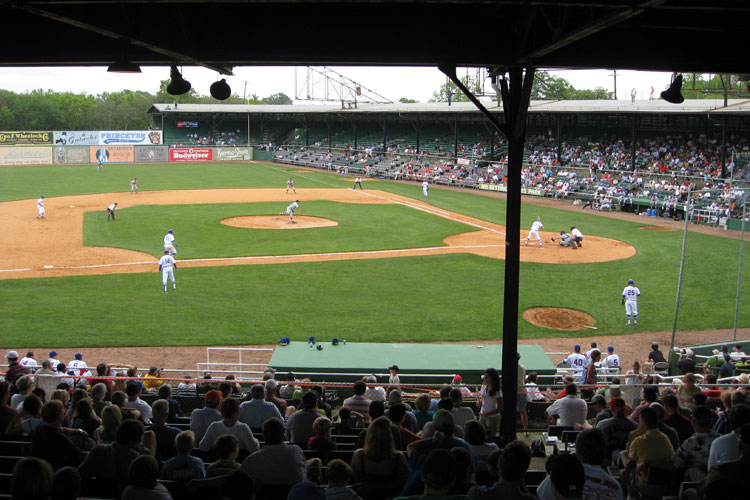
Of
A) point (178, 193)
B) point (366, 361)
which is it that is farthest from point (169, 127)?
point (366, 361)

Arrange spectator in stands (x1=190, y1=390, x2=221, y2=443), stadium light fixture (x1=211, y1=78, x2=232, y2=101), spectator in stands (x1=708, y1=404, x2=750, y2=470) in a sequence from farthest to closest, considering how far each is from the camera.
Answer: stadium light fixture (x1=211, y1=78, x2=232, y2=101) < spectator in stands (x1=190, y1=390, x2=221, y2=443) < spectator in stands (x1=708, y1=404, x2=750, y2=470)

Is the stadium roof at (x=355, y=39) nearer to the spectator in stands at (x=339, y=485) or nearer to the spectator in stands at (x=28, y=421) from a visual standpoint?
the spectator in stands at (x=28, y=421)

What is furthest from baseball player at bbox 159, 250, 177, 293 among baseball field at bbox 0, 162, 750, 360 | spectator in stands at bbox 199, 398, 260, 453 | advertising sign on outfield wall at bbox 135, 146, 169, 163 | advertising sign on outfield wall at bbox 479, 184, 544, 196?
advertising sign on outfield wall at bbox 135, 146, 169, 163

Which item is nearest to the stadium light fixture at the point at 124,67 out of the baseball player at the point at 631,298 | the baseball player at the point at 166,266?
the baseball player at the point at 166,266

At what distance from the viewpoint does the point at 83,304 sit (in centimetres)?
2148

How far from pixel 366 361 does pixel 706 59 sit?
8653 mm

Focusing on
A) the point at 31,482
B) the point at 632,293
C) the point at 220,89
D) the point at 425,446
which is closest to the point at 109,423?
the point at 31,482

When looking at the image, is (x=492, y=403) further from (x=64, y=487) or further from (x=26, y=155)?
(x=26, y=155)

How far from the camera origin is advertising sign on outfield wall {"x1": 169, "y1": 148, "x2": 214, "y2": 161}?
80625 mm

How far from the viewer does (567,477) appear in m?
4.51

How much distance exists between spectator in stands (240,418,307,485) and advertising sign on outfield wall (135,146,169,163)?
7916cm

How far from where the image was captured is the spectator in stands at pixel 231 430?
6.61 metres

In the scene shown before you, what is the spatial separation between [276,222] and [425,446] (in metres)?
32.3

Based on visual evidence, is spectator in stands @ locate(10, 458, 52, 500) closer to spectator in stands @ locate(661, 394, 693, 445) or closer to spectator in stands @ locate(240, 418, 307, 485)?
spectator in stands @ locate(240, 418, 307, 485)
